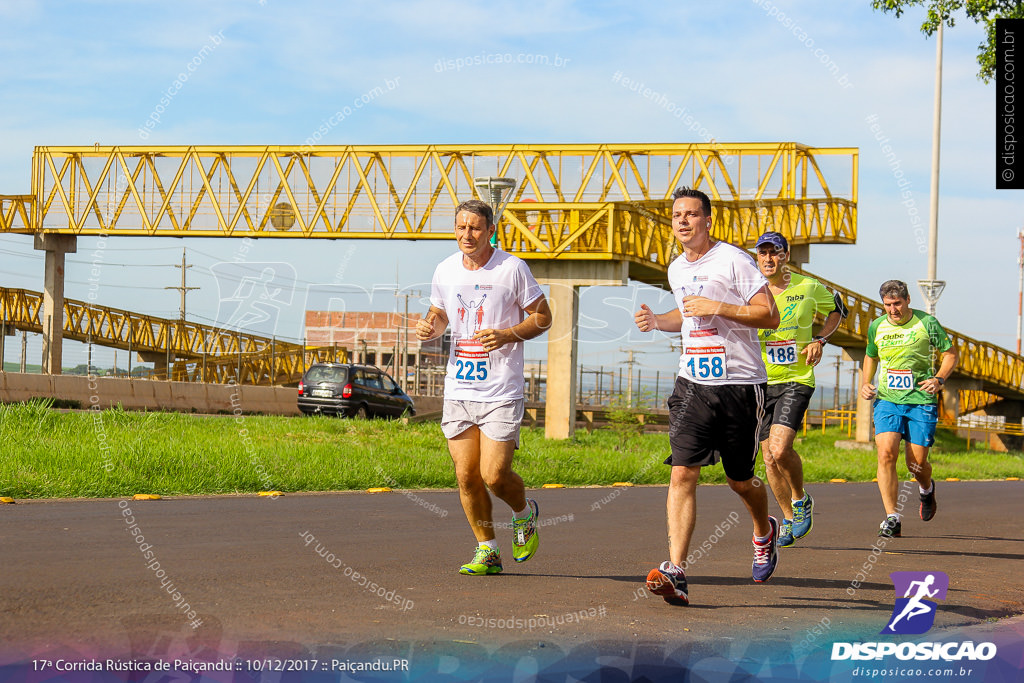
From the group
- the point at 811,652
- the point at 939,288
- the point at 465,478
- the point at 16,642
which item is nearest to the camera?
the point at 16,642

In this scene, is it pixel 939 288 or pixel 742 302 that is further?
pixel 939 288

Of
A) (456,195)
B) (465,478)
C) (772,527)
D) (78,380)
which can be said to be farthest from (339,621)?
(456,195)

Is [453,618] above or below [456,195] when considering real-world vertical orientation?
below

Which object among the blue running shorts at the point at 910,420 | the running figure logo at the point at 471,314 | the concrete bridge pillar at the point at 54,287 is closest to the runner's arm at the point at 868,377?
the blue running shorts at the point at 910,420

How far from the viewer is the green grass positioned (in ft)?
38.7

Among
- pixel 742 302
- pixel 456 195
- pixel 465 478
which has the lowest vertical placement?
pixel 465 478

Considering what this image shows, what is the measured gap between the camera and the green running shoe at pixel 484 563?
7.12 m

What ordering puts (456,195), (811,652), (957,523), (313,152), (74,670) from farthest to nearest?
(313,152) < (456,195) < (957,523) < (811,652) < (74,670)

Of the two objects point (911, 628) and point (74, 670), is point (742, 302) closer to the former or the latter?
point (911, 628)

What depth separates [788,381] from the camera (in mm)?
9094

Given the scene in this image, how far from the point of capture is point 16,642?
479 centimetres

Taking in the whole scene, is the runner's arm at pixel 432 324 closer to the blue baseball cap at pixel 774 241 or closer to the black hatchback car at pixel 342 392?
the blue baseball cap at pixel 774 241

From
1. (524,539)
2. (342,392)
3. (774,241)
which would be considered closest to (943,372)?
(774,241)

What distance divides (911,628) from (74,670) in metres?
3.79
